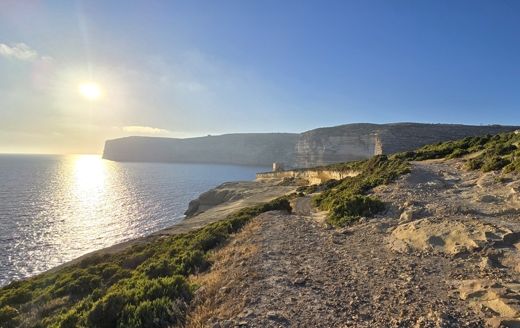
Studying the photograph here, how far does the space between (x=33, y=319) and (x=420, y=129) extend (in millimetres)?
106314

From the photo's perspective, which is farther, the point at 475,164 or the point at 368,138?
the point at 368,138

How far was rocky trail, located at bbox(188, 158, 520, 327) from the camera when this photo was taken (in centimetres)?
588

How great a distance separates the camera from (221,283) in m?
8.02

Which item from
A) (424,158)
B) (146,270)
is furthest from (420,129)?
(146,270)

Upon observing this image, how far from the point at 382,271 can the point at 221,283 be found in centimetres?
387

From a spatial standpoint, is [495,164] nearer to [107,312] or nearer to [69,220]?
[107,312]

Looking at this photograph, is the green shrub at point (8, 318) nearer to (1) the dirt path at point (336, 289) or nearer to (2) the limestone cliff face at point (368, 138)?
(1) the dirt path at point (336, 289)

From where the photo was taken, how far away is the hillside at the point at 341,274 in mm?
6070

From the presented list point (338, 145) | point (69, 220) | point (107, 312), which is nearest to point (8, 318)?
point (107, 312)

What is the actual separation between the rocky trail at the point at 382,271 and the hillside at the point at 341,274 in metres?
0.03

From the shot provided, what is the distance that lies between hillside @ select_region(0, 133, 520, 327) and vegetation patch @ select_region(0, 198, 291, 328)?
46 millimetres

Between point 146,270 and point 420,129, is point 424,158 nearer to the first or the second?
point 146,270

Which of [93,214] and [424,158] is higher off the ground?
[424,158]

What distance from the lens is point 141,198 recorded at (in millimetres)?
69312
